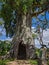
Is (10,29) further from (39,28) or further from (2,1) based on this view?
(2,1)

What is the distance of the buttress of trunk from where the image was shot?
19.2 meters

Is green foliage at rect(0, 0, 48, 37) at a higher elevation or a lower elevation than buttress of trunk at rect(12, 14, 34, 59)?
higher

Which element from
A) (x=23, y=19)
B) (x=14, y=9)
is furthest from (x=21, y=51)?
(x=14, y=9)

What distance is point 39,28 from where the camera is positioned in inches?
848

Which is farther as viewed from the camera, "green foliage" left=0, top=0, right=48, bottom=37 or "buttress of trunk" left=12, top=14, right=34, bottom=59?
"buttress of trunk" left=12, top=14, right=34, bottom=59

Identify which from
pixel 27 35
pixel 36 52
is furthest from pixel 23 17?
pixel 36 52

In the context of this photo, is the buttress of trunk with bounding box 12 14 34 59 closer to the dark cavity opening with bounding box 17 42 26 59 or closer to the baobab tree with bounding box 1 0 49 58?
the baobab tree with bounding box 1 0 49 58

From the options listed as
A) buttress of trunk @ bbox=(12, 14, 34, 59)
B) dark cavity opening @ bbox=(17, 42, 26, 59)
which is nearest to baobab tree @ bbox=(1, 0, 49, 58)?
buttress of trunk @ bbox=(12, 14, 34, 59)

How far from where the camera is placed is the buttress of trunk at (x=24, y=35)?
757 inches

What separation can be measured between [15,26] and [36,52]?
3.25 m

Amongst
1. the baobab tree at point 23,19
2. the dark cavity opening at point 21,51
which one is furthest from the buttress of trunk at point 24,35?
the dark cavity opening at point 21,51

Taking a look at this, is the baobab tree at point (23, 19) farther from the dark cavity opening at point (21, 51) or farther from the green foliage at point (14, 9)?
the dark cavity opening at point (21, 51)

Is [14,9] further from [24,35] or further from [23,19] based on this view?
[24,35]

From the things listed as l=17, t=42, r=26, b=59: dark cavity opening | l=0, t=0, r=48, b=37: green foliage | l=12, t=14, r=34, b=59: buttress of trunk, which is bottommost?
l=17, t=42, r=26, b=59: dark cavity opening
